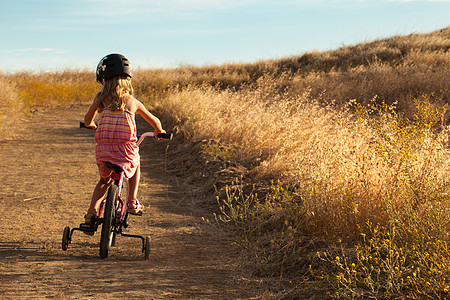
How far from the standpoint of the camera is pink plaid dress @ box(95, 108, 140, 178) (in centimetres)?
417

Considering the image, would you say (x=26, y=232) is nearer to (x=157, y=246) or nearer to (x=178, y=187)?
(x=157, y=246)

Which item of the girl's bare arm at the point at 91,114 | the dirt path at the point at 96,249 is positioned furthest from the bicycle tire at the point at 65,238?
the girl's bare arm at the point at 91,114

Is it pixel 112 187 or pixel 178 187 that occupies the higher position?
pixel 112 187

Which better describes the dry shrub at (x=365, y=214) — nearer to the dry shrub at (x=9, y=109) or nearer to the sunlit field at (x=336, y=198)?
the sunlit field at (x=336, y=198)

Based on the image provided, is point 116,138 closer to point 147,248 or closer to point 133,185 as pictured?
point 133,185

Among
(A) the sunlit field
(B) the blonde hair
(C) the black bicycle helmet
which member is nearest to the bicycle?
(B) the blonde hair

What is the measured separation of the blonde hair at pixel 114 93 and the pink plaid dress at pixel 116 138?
78 millimetres

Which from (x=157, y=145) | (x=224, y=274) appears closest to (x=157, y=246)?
(x=224, y=274)

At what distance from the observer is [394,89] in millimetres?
15164

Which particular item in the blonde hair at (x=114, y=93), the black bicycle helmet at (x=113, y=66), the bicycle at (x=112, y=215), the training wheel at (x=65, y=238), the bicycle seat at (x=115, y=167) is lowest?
the training wheel at (x=65, y=238)

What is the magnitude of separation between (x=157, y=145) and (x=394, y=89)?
8.83 m

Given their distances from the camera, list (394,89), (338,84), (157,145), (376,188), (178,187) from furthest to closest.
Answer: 1. (338,84)
2. (394,89)
3. (157,145)
4. (178,187)
5. (376,188)

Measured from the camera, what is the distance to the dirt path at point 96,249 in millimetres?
3990

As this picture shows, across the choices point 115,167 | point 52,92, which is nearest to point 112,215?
point 115,167
